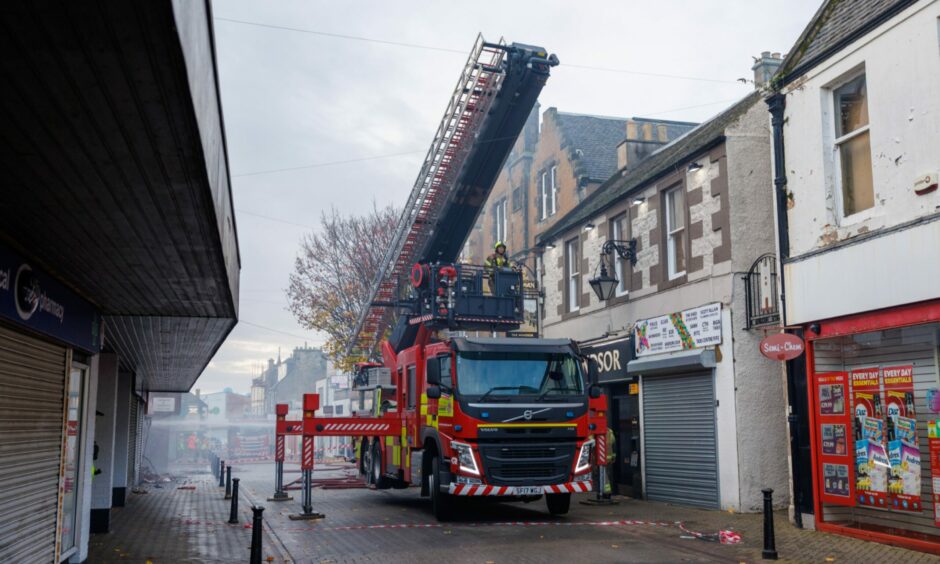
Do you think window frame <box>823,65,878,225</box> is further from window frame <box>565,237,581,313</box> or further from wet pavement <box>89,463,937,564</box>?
window frame <box>565,237,581,313</box>

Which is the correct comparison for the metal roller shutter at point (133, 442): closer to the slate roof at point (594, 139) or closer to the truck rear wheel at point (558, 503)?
the truck rear wheel at point (558, 503)

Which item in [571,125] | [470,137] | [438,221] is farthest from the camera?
[571,125]

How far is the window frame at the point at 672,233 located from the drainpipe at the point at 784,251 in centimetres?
358

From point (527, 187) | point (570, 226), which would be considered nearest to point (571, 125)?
point (527, 187)

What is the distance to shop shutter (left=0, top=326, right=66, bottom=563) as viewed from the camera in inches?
298

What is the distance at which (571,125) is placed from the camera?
2862 centimetres

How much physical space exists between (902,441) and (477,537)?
18.8 feet

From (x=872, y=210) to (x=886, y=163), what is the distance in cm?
64

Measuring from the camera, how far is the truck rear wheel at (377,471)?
1800 cm

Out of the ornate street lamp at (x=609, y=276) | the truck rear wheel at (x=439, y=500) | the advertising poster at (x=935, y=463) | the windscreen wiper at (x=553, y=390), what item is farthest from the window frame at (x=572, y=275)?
the advertising poster at (x=935, y=463)

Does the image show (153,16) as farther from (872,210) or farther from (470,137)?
(470,137)

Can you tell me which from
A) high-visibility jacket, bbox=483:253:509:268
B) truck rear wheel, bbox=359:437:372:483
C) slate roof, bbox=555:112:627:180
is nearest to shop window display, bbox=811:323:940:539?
high-visibility jacket, bbox=483:253:509:268

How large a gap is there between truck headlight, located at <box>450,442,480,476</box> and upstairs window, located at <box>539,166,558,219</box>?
15072 millimetres

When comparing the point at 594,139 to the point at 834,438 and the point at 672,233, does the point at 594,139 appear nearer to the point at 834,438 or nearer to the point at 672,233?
the point at 672,233
